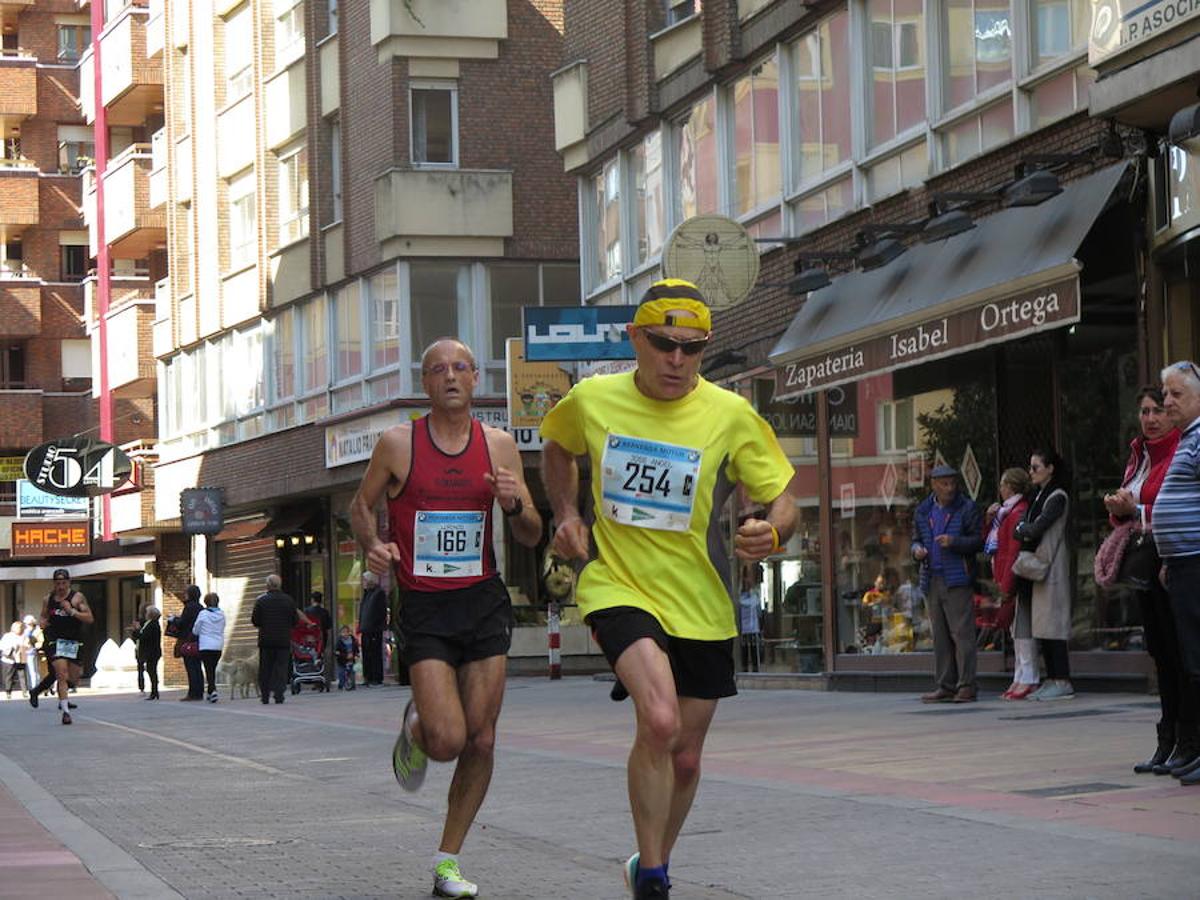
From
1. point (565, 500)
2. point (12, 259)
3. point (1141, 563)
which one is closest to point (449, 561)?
point (565, 500)

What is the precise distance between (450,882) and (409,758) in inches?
31.4

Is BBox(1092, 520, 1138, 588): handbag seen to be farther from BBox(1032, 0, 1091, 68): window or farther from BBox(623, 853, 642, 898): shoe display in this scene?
BBox(1032, 0, 1091, 68): window

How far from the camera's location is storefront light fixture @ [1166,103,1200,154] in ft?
50.2

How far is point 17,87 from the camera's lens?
225 feet

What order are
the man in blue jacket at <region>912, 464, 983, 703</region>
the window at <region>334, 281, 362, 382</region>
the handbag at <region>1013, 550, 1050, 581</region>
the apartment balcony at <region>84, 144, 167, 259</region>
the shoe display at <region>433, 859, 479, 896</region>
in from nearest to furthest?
the shoe display at <region>433, 859, 479, 896</region> → the handbag at <region>1013, 550, 1050, 581</region> → the man in blue jacket at <region>912, 464, 983, 703</region> → the window at <region>334, 281, 362, 382</region> → the apartment balcony at <region>84, 144, 167, 259</region>

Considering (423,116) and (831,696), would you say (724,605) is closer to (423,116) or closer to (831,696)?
(831,696)

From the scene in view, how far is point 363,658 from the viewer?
39625 millimetres

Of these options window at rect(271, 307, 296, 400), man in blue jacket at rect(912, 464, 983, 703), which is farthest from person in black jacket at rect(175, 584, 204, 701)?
man in blue jacket at rect(912, 464, 983, 703)

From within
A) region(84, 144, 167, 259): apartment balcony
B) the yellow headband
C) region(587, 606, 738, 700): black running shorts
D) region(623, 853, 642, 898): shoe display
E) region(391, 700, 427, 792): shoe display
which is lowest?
region(623, 853, 642, 898): shoe display

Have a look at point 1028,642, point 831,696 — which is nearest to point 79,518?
point 831,696

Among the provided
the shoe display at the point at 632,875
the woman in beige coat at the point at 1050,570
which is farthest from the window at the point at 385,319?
the shoe display at the point at 632,875

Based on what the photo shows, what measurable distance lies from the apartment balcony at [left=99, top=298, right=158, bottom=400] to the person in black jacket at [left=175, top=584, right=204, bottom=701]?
64.3 feet

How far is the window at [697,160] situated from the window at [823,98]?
272cm

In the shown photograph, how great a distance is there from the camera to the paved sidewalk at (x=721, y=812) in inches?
337
